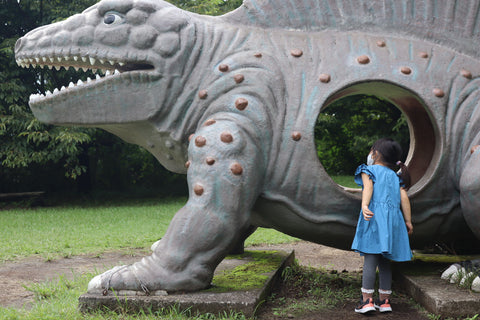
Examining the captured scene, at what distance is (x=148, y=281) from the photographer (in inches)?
125

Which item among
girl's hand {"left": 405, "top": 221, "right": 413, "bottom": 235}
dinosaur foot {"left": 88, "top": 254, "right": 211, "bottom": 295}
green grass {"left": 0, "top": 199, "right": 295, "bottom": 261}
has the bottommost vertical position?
green grass {"left": 0, "top": 199, "right": 295, "bottom": 261}

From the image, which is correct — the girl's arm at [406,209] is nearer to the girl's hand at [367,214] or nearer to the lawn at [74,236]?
the girl's hand at [367,214]

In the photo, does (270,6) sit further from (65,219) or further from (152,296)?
(65,219)

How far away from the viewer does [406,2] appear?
3678 mm

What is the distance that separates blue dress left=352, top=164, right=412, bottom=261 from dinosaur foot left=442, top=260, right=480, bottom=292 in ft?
1.62

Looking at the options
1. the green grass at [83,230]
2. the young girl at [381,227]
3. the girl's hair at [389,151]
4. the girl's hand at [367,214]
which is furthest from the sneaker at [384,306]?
the green grass at [83,230]

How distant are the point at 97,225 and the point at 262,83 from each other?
6.39 meters

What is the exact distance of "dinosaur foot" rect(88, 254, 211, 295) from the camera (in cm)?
317

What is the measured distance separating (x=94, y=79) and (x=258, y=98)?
50.0 inches

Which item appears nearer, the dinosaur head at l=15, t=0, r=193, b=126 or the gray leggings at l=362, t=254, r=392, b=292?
the gray leggings at l=362, t=254, r=392, b=292

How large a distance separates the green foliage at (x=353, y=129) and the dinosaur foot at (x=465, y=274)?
430 inches

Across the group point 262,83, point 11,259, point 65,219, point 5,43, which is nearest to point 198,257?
point 262,83

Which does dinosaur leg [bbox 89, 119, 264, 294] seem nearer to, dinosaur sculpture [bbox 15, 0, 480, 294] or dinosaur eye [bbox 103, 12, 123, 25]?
dinosaur sculpture [bbox 15, 0, 480, 294]

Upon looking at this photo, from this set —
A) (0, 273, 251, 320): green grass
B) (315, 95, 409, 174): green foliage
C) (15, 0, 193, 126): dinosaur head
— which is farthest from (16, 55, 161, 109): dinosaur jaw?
(315, 95, 409, 174): green foliage
